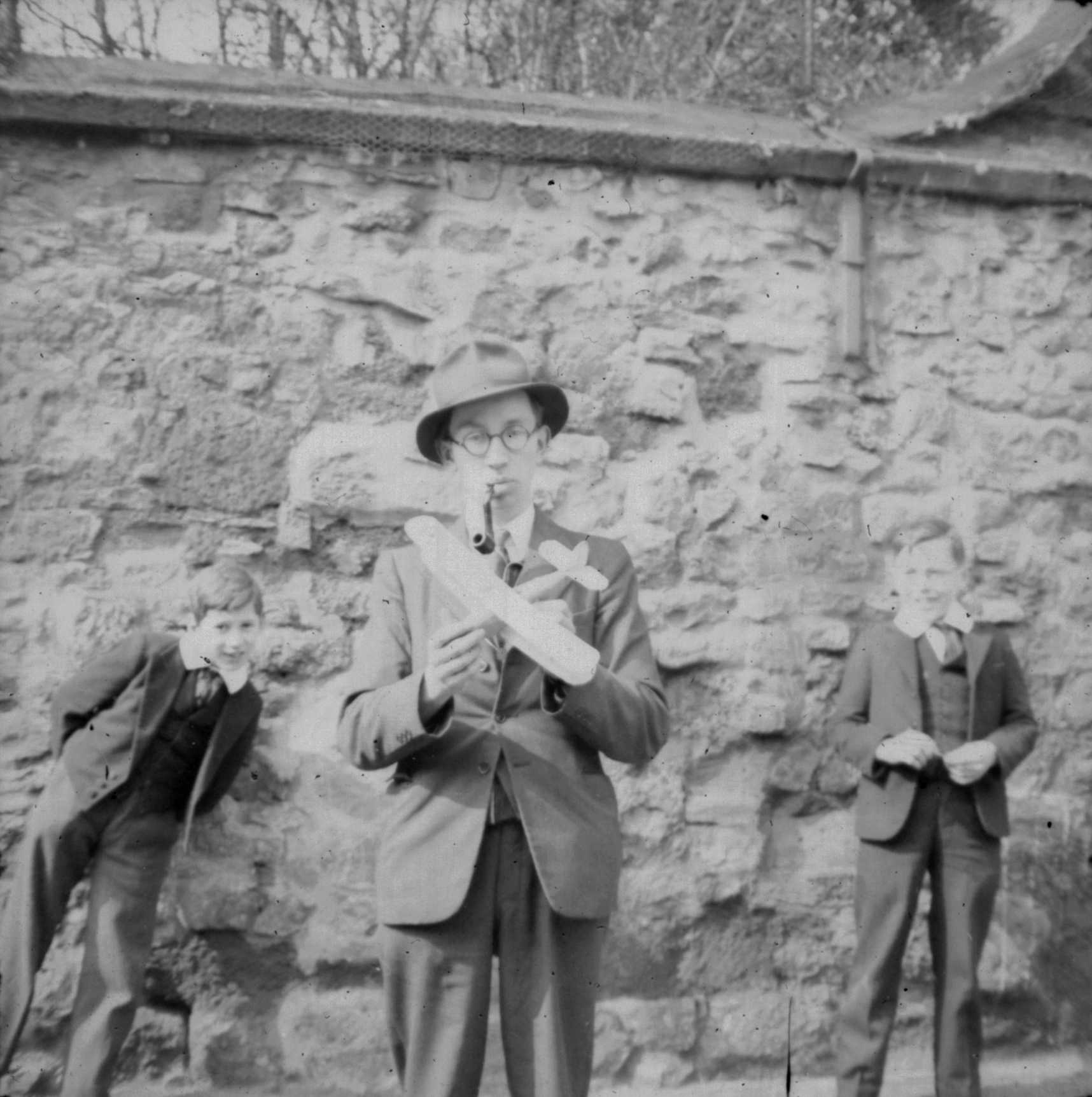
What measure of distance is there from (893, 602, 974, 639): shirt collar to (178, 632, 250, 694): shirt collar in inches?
69.5

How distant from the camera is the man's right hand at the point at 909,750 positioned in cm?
291

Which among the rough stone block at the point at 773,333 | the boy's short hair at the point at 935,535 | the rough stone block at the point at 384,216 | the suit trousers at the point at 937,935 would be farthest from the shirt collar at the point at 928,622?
the rough stone block at the point at 384,216

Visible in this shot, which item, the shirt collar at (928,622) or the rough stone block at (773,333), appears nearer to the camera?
→ the shirt collar at (928,622)

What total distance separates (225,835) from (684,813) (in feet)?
4.36

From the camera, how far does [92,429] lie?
3.26 metres

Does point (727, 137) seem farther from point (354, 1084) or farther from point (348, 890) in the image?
point (354, 1084)

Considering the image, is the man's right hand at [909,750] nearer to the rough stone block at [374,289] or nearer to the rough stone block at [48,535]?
the rough stone block at [374,289]

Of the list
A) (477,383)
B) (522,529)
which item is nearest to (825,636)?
(522,529)

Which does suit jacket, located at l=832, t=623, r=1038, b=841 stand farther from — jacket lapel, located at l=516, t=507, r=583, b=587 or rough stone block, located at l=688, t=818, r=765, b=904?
jacket lapel, located at l=516, t=507, r=583, b=587

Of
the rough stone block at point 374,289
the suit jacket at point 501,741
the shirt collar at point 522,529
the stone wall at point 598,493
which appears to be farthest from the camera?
the rough stone block at point 374,289

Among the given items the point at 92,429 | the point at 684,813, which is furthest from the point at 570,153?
the point at 684,813

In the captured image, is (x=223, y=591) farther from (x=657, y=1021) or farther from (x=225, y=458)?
(x=657, y=1021)

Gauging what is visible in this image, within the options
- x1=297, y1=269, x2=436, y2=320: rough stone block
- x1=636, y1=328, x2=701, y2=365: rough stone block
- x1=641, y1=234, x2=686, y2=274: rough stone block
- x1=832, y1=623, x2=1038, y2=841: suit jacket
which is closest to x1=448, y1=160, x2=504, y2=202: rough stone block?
x1=297, y1=269, x2=436, y2=320: rough stone block

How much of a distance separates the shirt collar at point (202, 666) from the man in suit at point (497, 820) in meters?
0.78
